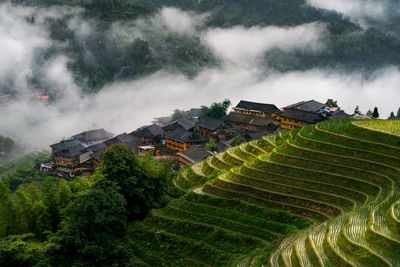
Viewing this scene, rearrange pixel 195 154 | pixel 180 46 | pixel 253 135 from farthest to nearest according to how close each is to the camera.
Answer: pixel 180 46, pixel 253 135, pixel 195 154

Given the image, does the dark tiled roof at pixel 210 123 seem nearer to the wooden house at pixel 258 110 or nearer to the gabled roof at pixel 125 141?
the wooden house at pixel 258 110

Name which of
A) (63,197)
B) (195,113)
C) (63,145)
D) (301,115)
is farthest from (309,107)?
(63,197)

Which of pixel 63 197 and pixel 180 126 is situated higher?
pixel 180 126

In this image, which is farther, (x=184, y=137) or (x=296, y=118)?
(x=184, y=137)

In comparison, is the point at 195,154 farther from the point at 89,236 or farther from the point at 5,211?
the point at 5,211

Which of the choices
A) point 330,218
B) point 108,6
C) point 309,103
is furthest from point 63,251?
point 108,6

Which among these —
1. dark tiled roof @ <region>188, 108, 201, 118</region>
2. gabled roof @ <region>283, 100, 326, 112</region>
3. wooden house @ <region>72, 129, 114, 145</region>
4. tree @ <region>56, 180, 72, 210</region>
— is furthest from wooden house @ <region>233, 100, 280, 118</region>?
tree @ <region>56, 180, 72, 210</region>

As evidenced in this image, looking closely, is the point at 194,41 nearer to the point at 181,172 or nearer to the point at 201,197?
the point at 181,172

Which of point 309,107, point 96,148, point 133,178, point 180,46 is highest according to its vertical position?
point 180,46
